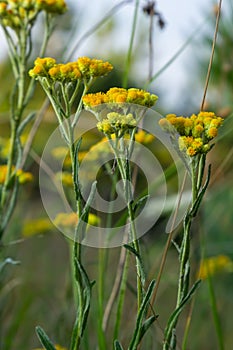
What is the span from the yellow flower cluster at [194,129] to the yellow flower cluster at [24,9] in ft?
1.25

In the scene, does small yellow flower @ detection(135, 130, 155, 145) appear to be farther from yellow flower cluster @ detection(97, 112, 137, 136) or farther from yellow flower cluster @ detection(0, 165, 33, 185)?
yellow flower cluster @ detection(97, 112, 137, 136)

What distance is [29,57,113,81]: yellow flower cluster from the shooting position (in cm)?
61

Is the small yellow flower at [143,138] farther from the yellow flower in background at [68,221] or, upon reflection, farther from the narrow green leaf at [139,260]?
the narrow green leaf at [139,260]

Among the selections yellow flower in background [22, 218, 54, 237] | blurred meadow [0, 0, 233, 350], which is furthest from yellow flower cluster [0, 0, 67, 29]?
yellow flower in background [22, 218, 54, 237]

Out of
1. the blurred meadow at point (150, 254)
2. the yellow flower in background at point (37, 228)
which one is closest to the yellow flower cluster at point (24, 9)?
the blurred meadow at point (150, 254)

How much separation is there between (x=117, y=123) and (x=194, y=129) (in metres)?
0.08

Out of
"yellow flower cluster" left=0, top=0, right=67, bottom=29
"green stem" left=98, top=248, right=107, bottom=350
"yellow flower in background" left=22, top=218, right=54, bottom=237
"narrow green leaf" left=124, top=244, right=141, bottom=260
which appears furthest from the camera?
"yellow flower in background" left=22, top=218, right=54, bottom=237

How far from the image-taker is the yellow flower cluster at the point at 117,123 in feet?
1.84

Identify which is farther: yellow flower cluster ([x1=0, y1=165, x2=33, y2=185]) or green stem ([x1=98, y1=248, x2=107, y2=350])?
yellow flower cluster ([x1=0, y1=165, x2=33, y2=185])

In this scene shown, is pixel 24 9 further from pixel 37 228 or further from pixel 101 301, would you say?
pixel 37 228

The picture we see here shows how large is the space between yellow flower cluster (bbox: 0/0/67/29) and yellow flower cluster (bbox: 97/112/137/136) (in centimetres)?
38

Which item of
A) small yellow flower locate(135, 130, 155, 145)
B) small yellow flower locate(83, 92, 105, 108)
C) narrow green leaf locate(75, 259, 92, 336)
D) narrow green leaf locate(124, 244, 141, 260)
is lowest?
narrow green leaf locate(75, 259, 92, 336)

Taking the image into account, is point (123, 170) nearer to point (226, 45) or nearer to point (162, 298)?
point (226, 45)

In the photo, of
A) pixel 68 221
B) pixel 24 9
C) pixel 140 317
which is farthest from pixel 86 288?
pixel 24 9
